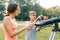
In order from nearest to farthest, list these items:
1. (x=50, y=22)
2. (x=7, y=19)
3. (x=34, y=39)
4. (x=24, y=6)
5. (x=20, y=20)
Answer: (x=50, y=22) → (x=7, y=19) → (x=34, y=39) → (x=20, y=20) → (x=24, y=6)

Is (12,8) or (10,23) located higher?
(12,8)

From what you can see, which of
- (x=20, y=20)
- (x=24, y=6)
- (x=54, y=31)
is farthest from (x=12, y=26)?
(x=24, y=6)

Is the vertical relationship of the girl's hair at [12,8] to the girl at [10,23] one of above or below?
above

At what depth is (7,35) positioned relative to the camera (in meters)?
2.31

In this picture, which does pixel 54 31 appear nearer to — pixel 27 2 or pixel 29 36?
pixel 29 36

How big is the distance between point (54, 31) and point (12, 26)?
839 millimetres

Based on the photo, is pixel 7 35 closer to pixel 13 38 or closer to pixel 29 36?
pixel 13 38

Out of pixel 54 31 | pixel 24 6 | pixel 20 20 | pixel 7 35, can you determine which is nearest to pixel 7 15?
pixel 7 35

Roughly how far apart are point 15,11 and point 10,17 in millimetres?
90

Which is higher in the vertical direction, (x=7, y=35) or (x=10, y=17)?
(x=10, y=17)

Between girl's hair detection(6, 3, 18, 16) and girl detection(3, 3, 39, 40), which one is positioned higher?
girl's hair detection(6, 3, 18, 16)

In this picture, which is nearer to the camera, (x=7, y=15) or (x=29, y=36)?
(x=7, y=15)

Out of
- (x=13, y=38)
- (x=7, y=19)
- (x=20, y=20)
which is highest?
(x=7, y=19)

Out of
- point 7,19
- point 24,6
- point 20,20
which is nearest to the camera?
point 7,19
